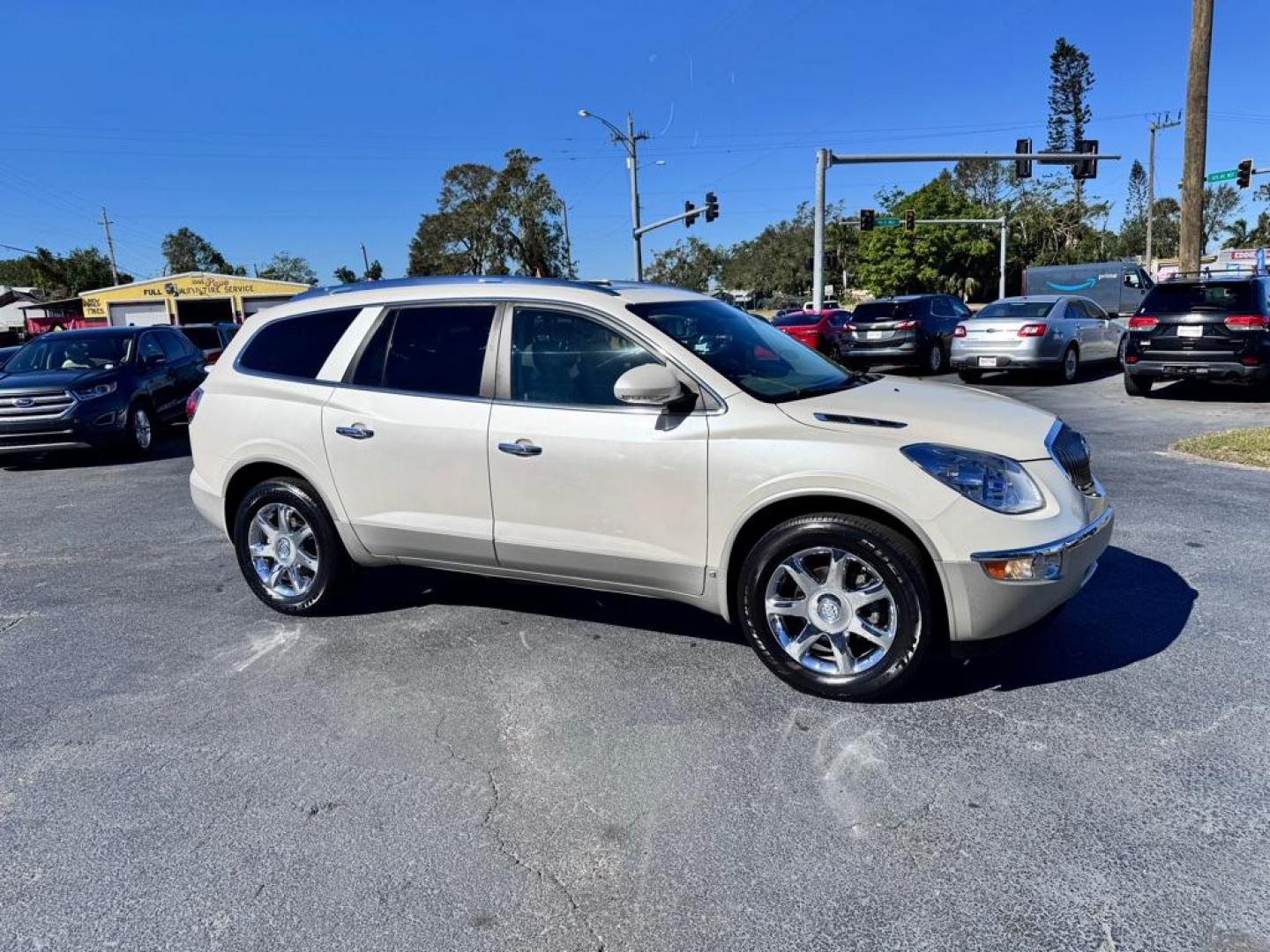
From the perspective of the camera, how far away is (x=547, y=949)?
2305mm

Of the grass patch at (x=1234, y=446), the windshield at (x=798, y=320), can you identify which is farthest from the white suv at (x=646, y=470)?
the windshield at (x=798, y=320)

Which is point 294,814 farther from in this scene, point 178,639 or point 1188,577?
point 1188,577

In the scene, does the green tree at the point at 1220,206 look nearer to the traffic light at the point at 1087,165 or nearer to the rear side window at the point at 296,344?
the traffic light at the point at 1087,165

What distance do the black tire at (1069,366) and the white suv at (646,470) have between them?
1220 centimetres

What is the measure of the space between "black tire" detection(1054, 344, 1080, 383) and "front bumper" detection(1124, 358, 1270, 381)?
2373mm

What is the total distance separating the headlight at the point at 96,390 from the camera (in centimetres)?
1023

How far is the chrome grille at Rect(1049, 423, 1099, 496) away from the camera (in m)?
3.63

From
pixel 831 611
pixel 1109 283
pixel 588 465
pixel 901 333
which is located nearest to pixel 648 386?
pixel 588 465

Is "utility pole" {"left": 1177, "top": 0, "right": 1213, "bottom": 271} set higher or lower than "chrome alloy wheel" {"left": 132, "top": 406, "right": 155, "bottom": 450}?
higher

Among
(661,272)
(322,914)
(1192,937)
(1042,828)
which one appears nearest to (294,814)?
(322,914)

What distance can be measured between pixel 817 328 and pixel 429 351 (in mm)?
18495

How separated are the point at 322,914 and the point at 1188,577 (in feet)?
15.8

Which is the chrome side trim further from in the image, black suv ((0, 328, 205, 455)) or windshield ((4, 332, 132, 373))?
windshield ((4, 332, 132, 373))

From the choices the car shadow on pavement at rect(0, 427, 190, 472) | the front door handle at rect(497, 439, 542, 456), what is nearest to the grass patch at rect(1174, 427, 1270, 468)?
the front door handle at rect(497, 439, 542, 456)
